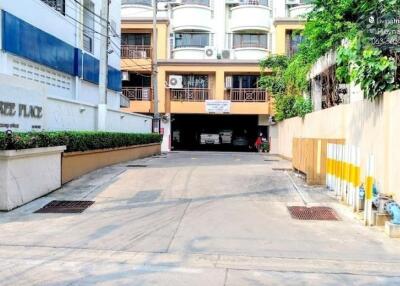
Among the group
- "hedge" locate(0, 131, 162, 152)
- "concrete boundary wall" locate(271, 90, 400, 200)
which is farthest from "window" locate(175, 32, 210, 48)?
"concrete boundary wall" locate(271, 90, 400, 200)

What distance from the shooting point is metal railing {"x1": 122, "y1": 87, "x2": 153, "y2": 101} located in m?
37.4

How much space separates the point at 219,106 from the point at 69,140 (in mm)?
23315

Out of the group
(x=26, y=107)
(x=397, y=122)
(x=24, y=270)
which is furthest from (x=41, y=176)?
(x=397, y=122)

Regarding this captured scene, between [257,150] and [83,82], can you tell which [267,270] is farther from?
[257,150]

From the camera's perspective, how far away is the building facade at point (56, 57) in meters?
14.0

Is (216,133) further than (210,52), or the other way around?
(216,133)

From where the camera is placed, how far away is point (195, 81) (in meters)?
38.0

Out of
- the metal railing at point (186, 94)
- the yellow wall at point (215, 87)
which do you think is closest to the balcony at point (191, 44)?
the yellow wall at point (215, 87)

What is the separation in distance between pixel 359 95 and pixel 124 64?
2590 centimetres

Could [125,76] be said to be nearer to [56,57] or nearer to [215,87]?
[215,87]

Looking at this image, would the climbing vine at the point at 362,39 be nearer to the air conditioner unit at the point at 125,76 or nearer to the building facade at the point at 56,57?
the building facade at the point at 56,57

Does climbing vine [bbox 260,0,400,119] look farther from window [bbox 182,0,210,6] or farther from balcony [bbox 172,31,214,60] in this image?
window [bbox 182,0,210,6]

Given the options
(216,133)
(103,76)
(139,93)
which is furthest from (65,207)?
(216,133)

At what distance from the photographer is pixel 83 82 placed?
22.8 m
